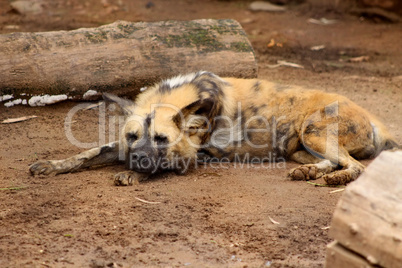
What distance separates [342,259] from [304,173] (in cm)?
186

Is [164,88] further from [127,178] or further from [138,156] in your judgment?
[127,178]

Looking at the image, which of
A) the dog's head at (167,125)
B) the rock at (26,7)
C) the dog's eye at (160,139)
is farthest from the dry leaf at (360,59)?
the rock at (26,7)

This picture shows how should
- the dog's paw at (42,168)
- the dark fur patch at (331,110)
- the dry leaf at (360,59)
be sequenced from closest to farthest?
the dog's paw at (42,168), the dark fur patch at (331,110), the dry leaf at (360,59)

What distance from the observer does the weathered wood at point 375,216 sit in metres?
2.04

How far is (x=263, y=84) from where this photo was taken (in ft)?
15.5

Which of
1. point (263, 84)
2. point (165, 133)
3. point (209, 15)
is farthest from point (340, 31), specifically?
point (165, 133)

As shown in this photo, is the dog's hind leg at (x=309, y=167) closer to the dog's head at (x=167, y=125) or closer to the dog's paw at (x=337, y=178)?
the dog's paw at (x=337, y=178)

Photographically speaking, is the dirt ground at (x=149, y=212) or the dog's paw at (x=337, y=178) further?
the dog's paw at (x=337, y=178)

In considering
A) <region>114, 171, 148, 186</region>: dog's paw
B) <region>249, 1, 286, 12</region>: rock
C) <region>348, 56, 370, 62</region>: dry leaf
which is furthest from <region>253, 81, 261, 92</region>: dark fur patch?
<region>249, 1, 286, 12</region>: rock

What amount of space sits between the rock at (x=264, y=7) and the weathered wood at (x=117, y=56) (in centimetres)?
450

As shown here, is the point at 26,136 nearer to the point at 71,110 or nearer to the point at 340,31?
the point at 71,110

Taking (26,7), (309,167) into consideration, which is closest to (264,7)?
(26,7)

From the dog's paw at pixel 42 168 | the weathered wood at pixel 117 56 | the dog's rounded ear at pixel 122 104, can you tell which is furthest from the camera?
the weathered wood at pixel 117 56

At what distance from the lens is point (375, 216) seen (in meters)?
2.08
